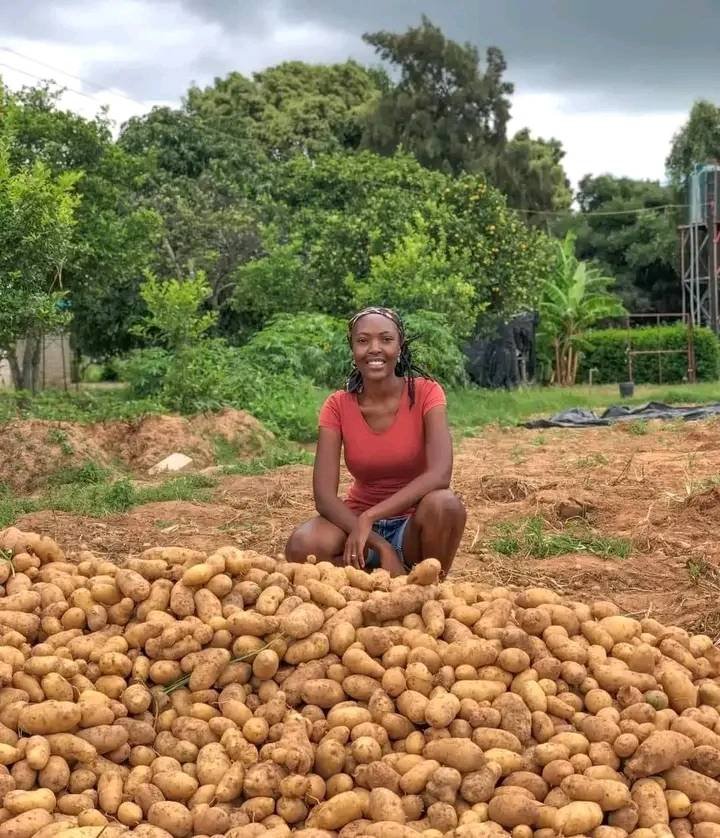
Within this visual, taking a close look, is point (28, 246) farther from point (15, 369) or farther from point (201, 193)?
point (201, 193)

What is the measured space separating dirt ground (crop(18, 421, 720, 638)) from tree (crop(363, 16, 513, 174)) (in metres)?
23.2

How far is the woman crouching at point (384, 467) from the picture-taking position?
4090 mm

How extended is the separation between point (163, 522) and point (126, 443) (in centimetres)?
344

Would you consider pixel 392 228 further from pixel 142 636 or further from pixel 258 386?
pixel 142 636

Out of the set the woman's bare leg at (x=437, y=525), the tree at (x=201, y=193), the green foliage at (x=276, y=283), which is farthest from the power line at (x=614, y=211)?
the woman's bare leg at (x=437, y=525)

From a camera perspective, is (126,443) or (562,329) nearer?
(126,443)

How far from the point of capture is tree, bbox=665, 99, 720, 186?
106 feet

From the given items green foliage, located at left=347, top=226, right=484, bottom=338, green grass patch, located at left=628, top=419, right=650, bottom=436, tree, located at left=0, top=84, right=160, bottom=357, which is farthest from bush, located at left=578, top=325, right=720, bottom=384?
tree, located at left=0, top=84, right=160, bottom=357

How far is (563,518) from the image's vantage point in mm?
6684

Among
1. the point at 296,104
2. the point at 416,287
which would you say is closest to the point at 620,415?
the point at 416,287

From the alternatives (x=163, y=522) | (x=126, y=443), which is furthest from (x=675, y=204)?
(x=163, y=522)

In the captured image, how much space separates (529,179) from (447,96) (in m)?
3.72

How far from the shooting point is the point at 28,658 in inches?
112

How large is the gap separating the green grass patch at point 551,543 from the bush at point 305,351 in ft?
23.1
